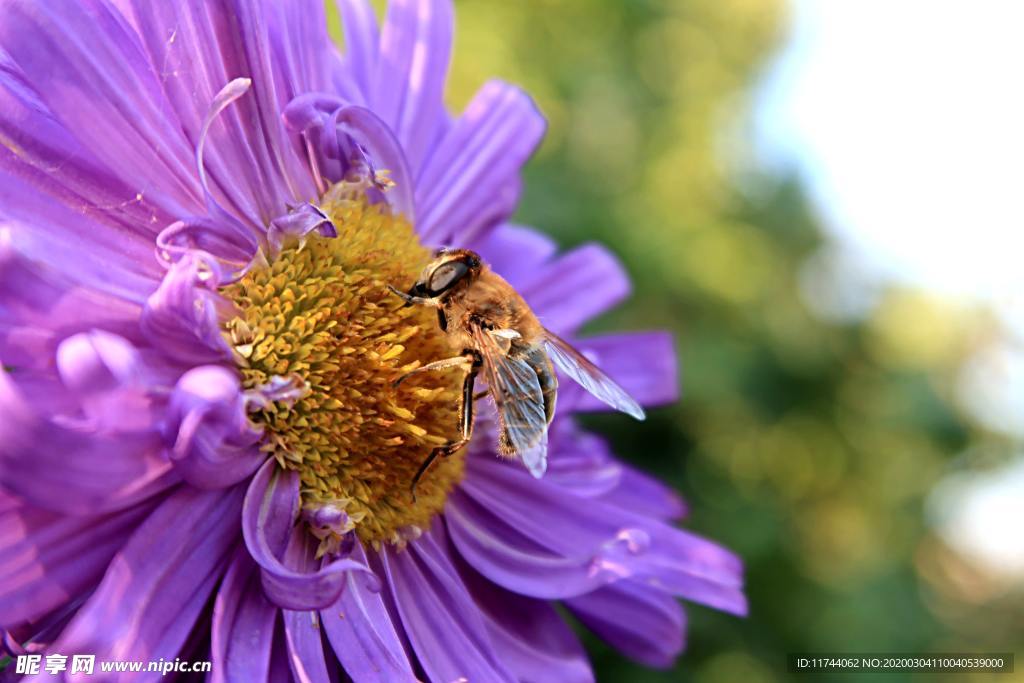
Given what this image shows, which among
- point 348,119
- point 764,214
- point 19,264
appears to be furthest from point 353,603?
point 764,214

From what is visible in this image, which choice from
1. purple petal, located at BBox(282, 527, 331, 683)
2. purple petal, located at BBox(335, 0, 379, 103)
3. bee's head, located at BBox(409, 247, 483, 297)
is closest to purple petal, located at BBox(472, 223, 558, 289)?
bee's head, located at BBox(409, 247, 483, 297)

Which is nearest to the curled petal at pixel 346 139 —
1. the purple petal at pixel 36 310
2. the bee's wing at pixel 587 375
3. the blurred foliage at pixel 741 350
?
the bee's wing at pixel 587 375

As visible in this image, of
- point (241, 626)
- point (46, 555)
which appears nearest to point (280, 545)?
point (241, 626)

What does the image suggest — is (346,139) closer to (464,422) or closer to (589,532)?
(464,422)

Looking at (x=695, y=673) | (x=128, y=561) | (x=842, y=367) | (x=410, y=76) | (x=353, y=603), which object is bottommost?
(x=128, y=561)

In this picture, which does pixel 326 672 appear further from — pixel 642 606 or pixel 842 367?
pixel 842 367

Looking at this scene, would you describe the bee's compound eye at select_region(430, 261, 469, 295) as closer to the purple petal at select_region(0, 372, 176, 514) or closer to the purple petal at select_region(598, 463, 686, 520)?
the purple petal at select_region(0, 372, 176, 514)
